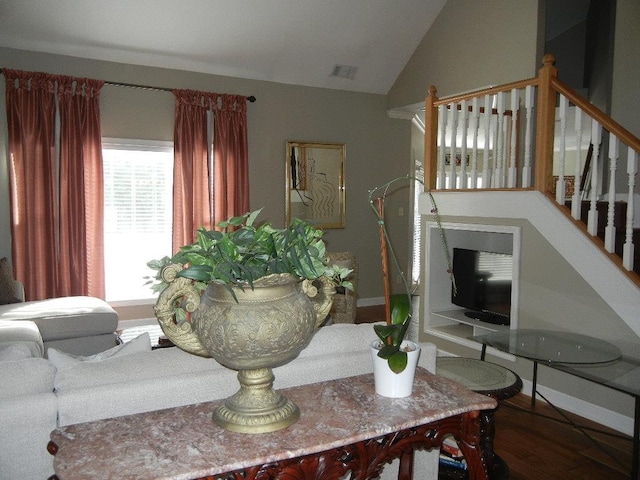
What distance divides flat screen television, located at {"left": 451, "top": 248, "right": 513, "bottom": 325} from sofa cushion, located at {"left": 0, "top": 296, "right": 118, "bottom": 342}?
2839mm

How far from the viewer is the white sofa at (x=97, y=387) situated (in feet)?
4.42

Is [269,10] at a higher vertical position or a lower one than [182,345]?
higher

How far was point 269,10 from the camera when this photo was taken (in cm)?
519

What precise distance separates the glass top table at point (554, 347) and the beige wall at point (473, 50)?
9.39ft

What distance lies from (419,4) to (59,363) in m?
5.40

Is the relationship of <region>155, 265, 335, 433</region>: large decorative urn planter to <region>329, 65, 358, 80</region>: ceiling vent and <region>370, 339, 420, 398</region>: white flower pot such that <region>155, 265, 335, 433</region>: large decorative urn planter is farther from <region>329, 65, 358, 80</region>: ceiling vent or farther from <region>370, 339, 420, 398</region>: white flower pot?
<region>329, 65, 358, 80</region>: ceiling vent

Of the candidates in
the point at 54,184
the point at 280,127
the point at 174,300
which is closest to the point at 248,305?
the point at 174,300

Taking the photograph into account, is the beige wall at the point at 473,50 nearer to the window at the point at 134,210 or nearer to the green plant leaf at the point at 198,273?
the window at the point at 134,210

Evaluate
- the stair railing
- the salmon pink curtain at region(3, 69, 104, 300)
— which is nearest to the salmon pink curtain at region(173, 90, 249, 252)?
the salmon pink curtain at region(3, 69, 104, 300)

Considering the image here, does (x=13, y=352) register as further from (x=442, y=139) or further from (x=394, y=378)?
(x=442, y=139)

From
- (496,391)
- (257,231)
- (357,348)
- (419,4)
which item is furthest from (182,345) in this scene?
(419,4)

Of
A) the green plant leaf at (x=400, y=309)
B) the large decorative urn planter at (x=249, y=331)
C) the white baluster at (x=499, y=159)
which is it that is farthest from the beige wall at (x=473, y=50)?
the large decorative urn planter at (x=249, y=331)

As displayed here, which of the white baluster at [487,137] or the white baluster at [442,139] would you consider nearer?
the white baluster at [487,137]

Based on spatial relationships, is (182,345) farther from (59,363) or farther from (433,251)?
(433,251)
